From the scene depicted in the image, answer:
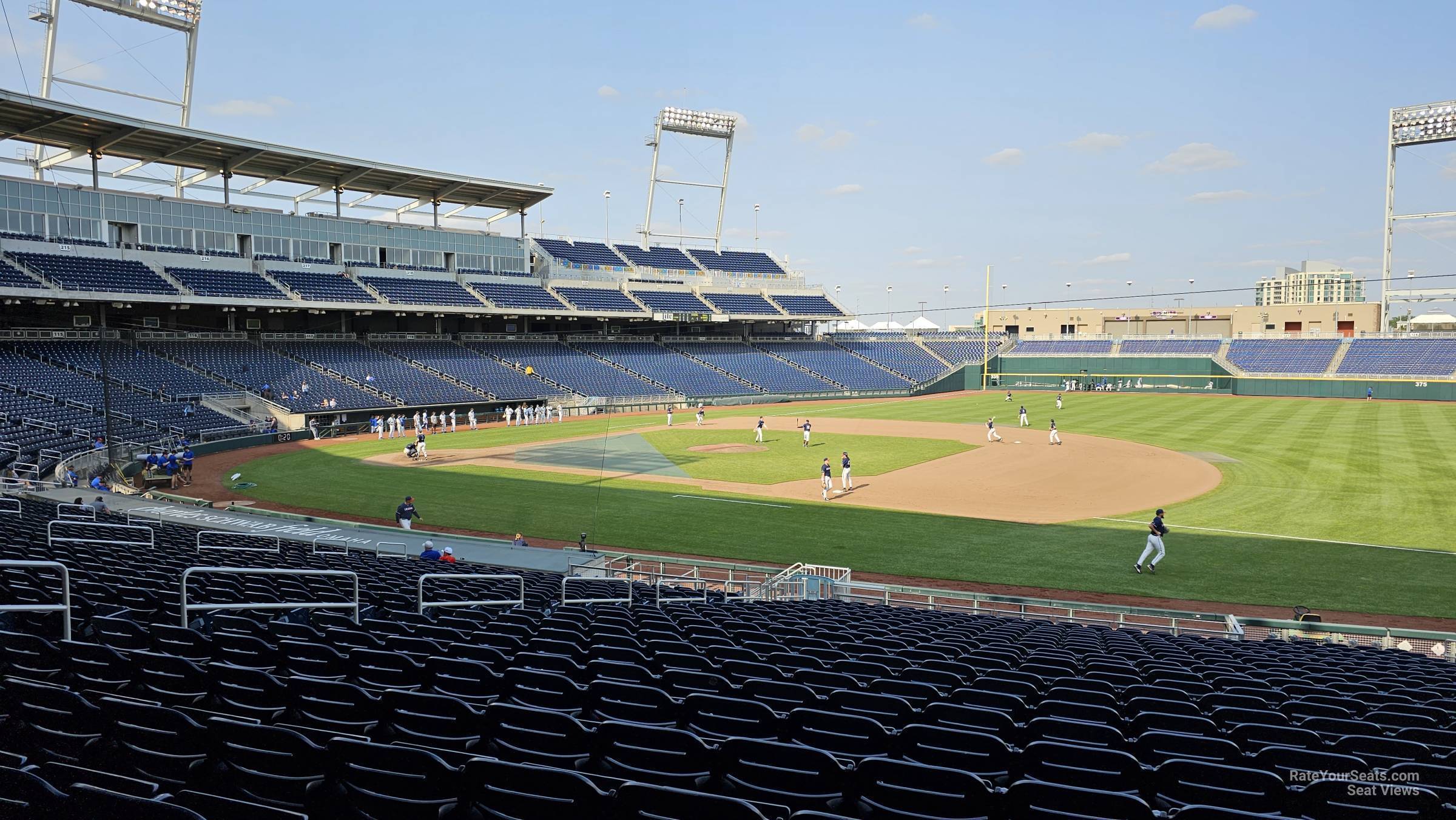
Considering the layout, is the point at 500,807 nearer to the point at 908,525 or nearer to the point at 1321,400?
the point at 908,525

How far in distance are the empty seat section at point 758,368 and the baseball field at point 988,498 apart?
2651cm

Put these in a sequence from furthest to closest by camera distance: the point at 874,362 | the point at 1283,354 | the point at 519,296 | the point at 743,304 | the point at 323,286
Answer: the point at 874,362
the point at 743,304
the point at 1283,354
the point at 519,296
the point at 323,286

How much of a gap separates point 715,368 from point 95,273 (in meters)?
45.0

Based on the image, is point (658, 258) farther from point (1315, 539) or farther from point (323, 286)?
point (1315, 539)

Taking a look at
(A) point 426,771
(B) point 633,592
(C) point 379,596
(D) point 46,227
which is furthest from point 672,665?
(D) point 46,227

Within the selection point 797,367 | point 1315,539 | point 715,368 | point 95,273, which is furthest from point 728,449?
point 797,367

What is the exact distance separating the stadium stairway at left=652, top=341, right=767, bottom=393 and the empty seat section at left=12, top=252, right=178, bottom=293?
4018cm

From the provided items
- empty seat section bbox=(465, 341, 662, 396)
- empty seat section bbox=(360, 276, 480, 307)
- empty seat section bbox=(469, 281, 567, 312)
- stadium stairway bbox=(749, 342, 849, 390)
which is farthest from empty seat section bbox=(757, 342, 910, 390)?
empty seat section bbox=(360, 276, 480, 307)

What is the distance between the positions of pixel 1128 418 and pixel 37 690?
56.7m

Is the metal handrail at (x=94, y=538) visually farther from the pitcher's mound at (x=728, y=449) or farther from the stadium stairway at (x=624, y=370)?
the stadium stairway at (x=624, y=370)

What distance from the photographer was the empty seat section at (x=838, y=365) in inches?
3083

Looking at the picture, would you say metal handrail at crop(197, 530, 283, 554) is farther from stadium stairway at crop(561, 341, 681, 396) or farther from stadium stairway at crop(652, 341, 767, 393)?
stadium stairway at crop(652, 341, 767, 393)

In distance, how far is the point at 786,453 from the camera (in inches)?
1499

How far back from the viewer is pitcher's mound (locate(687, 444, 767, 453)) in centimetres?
3894
